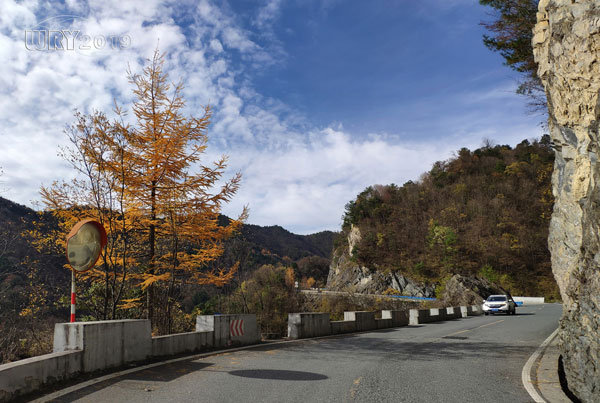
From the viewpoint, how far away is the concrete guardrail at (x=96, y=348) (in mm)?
5262

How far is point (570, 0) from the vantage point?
28.9ft

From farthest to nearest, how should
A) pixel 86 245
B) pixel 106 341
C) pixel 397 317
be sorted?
pixel 397 317 < pixel 86 245 < pixel 106 341

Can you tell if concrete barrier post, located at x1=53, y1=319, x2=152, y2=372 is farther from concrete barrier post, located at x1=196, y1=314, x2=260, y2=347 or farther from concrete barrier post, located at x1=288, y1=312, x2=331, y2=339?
concrete barrier post, located at x1=288, y1=312, x2=331, y2=339

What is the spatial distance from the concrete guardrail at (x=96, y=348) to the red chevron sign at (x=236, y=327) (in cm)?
36

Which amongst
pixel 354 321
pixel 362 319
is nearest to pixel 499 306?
pixel 362 319

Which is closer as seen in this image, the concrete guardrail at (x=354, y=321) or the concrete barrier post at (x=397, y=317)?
the concrete guardrail at (x=354, y=321)

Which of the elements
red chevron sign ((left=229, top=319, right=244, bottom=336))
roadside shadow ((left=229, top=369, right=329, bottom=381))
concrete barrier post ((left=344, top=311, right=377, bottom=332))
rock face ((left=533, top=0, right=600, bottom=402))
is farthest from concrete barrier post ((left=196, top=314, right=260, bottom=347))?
rock face ((left=533, top=0, right=600, bottom=402))

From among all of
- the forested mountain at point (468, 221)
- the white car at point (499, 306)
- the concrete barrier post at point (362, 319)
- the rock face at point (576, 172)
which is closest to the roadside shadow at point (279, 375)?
the rock face at point (576, 172)

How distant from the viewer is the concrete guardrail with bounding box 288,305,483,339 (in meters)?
13.2

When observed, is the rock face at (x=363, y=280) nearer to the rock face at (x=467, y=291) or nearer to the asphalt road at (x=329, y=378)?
the rock face at (x=467, y=291)

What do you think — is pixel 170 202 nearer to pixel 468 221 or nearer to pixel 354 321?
pixel 354 321

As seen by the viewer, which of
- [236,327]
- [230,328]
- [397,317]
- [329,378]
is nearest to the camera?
[329,378]

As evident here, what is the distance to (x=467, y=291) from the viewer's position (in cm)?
4453

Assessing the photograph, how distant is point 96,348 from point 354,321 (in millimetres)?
11518
